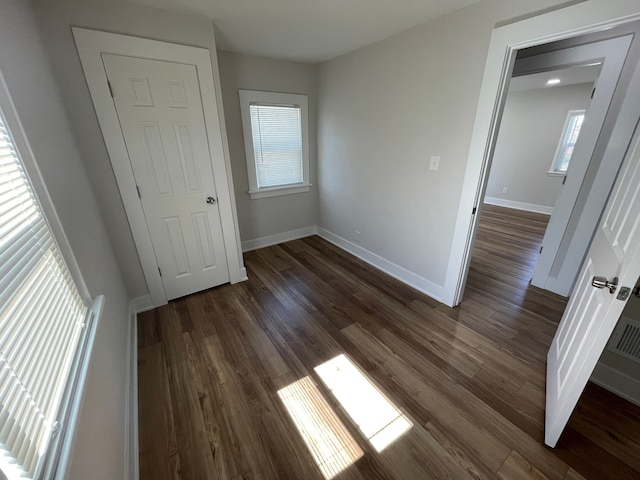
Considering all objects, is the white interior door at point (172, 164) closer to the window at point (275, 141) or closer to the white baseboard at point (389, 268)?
the window at point (275, 141)

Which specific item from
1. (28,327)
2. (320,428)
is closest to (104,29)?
(28,327)

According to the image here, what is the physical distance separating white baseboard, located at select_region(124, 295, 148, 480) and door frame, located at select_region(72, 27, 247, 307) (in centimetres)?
30

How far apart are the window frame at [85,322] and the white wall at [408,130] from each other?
99.1 inches

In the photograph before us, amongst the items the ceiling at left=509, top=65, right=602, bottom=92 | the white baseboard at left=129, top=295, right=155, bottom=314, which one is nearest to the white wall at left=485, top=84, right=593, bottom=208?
the ceiling at left=509, top=65, right=602, bottom=92

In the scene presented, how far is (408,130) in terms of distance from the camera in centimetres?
242

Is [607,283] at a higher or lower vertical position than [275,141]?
lower

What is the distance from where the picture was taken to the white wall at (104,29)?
5.37 feet

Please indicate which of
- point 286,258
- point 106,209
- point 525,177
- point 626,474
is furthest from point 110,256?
point 525,177

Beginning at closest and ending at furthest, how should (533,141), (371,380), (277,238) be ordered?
1. (371,380)
2. (277,238)
3. (533,141)

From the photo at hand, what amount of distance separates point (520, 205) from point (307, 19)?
5872 millimetres

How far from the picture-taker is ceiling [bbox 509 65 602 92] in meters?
3.62

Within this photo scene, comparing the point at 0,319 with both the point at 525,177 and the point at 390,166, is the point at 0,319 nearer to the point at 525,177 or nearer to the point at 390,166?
the point at 390,166

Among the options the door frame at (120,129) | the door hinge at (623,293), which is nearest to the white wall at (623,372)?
the door hinge at (623,293)

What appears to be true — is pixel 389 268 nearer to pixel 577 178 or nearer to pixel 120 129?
pixel 577 178
